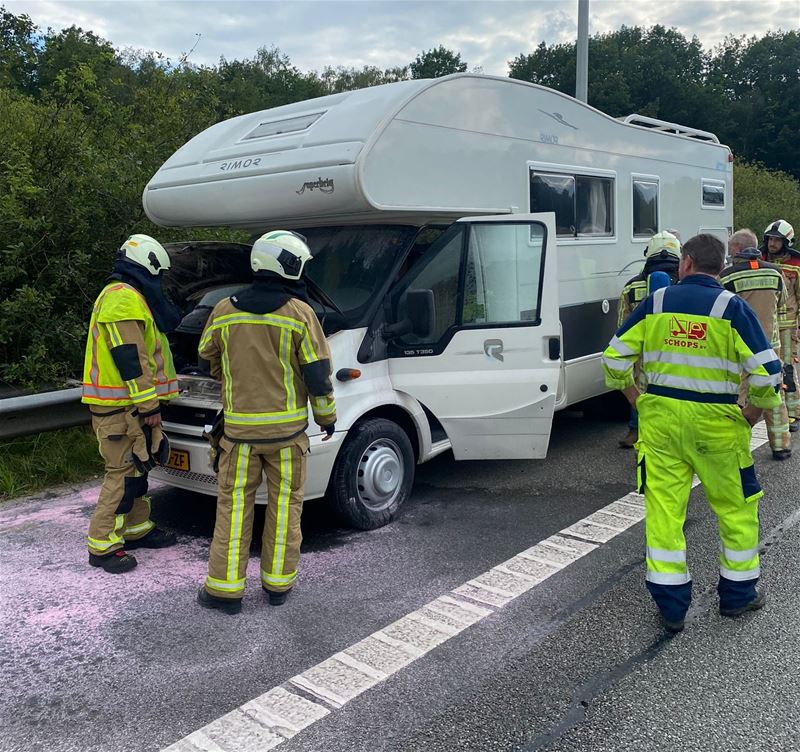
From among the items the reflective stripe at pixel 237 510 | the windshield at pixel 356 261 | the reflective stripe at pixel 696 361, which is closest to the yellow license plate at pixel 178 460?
the reflective stripe at pixel 237 510

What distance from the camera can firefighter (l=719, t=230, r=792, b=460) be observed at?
240 inches

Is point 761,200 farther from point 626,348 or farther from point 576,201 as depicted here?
point 626,348

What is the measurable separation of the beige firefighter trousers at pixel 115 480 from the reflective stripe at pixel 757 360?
10.5ft

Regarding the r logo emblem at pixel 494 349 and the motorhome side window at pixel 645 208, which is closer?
the r logo emblem at pixel 494 349

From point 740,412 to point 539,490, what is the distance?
2.38 metres

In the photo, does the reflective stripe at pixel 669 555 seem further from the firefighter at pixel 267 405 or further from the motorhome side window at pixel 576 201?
the motorhome side window at pixel 576 201

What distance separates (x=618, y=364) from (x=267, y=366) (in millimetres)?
1752

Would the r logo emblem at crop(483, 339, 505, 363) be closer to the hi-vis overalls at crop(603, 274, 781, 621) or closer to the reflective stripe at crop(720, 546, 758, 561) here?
the hi-vis overalls at crop(603, 274, 781, 621)

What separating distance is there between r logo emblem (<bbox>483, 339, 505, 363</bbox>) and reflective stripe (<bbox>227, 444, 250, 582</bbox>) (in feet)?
6.72

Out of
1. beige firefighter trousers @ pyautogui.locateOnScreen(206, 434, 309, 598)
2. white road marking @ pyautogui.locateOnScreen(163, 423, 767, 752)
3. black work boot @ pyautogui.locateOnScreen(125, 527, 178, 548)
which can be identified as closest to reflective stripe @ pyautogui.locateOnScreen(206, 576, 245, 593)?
beige firefighter trousers @ pyautogui.locateOnScreen(206, 434, 309, 598)

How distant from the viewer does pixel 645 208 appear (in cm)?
743

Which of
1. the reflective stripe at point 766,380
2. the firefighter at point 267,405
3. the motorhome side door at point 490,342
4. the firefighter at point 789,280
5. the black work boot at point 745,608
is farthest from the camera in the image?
the firefighter at point 789,280

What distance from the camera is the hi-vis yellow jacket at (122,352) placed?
4172 mm

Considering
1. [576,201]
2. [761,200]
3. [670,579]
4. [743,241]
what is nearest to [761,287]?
[743,241]
